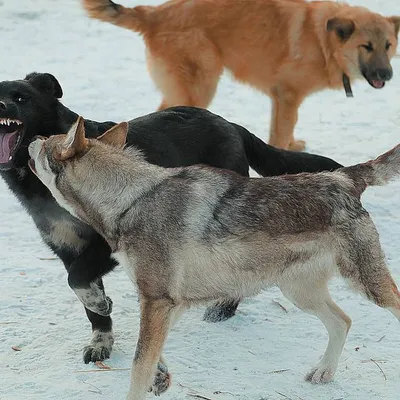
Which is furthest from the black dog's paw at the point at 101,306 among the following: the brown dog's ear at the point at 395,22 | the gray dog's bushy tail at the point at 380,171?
the brown dog's ear at the point at 395,22

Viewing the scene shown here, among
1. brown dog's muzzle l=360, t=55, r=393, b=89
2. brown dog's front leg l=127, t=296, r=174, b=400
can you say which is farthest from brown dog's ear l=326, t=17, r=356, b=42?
brown dog's front leg l=127, t=296, r=174, b=400

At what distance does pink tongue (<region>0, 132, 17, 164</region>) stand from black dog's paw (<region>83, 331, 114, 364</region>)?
1.22 metres

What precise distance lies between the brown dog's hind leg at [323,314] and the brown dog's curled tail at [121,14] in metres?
4.38

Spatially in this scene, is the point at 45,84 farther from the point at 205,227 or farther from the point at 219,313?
the point at 219,313

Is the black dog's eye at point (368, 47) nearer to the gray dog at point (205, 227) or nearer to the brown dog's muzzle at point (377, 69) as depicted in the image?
the brown dog's muzzle at point (377, 69)

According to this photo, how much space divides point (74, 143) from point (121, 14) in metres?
4.33

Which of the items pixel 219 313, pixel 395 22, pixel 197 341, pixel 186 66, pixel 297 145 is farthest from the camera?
pixel 297 145

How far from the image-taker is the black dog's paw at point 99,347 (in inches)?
179

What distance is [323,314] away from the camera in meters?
4.35

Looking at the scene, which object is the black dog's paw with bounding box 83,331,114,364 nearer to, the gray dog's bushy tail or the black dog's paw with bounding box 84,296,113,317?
the black dog's paw with bounding box 84,296,113,317

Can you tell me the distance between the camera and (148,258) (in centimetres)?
374

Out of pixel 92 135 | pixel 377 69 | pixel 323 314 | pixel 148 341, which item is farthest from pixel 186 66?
pixel 148 341

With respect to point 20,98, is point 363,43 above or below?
below

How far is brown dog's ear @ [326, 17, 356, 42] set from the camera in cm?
790
